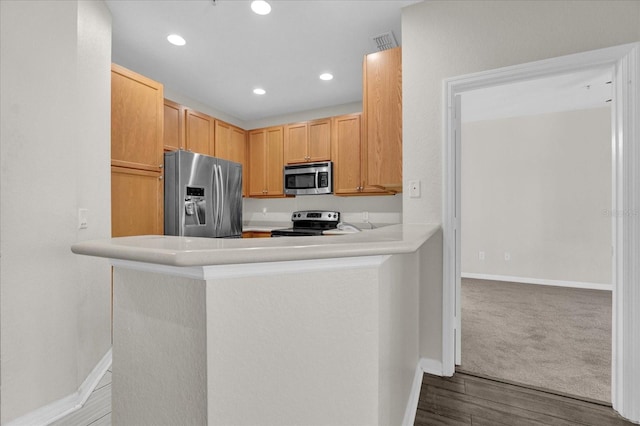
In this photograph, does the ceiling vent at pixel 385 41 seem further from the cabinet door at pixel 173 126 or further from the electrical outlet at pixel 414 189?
the cabinet door at pixel 173 126

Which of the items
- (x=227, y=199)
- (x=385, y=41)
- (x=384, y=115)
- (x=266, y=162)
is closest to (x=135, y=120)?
(x=227, y=199)

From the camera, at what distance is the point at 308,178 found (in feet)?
13.2

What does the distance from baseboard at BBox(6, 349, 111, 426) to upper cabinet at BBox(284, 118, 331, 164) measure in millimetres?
3099

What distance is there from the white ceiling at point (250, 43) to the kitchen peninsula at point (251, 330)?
202 cm

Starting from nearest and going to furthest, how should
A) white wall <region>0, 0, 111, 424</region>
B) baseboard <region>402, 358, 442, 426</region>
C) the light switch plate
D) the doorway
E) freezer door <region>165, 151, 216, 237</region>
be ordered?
white wall <region>0, 0, 111, 424</region>
baseboard <region>402, 358, 442, 426</region>
the light switch plate
freezer door <region>165, 151, 216, 237</region>
the doorway

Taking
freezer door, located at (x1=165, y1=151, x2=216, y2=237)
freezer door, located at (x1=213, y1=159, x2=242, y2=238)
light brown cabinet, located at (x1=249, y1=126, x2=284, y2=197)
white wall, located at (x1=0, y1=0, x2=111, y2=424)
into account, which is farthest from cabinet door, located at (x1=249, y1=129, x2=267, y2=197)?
white wall, located at (x1=0, y1=0, x2=111, y2=424)

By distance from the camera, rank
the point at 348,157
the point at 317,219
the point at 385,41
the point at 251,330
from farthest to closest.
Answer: the point at 317,219
the point at 348,157
the point at 385,41
the point at 251,330

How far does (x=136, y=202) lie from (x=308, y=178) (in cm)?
206

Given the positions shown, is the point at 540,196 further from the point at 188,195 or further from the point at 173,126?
the point at 173,126

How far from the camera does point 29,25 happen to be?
5.10 ft

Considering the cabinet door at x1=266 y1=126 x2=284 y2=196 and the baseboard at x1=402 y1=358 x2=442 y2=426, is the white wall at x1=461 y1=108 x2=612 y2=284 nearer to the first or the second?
the cabinet door at x1=266 y1=126 x2=284 y2=196

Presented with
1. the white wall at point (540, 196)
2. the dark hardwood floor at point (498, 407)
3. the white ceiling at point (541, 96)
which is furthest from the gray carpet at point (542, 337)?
the white ceiling at point (541, 96)

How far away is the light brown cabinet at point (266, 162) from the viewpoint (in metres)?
4.35

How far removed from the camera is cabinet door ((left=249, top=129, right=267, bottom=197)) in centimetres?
446
